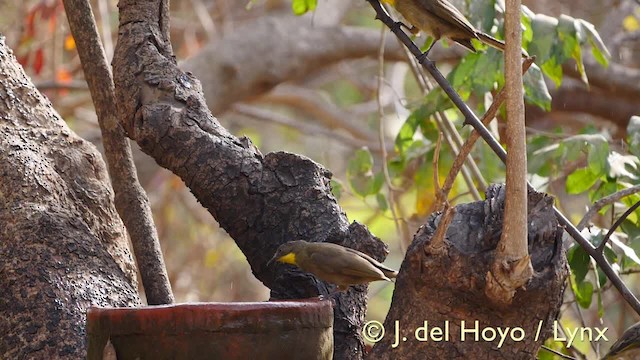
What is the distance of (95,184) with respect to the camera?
2.20m

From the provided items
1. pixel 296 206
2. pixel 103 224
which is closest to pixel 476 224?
pixel 296 206

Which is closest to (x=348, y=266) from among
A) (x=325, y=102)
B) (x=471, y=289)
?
(x=471, y=289)

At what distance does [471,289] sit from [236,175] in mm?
710

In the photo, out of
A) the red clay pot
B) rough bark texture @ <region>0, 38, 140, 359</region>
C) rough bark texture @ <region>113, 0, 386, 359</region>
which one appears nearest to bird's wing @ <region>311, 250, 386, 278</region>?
rough bark texture @ <region>113, 0, 386, 359</region>

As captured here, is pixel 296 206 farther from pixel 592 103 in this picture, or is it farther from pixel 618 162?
pixel 592 103

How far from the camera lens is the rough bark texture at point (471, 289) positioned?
1592 millimetres

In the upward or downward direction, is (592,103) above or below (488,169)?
above

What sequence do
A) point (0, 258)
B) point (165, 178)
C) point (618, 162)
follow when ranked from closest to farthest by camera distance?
1. point (0, 258)
2. point (618, 162)
3. point (165, 178)

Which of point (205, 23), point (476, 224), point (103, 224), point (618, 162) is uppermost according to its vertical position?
point (205, 23)

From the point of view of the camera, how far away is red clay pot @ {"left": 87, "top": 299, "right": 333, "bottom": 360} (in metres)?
1.54

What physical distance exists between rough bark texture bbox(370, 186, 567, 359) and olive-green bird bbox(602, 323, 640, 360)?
73 centimetres

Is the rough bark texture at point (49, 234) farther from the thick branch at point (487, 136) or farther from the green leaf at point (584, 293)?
the green leaf at point (584, 293)

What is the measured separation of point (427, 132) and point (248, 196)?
5.96 ft

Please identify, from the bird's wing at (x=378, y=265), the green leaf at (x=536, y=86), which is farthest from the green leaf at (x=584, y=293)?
the bird's wing at (x=378, y=265)
